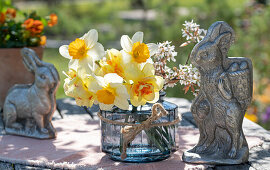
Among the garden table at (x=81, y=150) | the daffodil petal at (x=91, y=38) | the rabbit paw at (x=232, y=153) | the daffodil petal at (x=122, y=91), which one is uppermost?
the daffodil petal at (x=91, y=38)

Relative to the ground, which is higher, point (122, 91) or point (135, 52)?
point (135, 52)

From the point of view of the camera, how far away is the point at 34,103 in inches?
108

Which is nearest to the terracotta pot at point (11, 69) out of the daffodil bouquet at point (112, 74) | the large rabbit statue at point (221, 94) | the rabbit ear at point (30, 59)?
the rabbit ear at point (30, 59)

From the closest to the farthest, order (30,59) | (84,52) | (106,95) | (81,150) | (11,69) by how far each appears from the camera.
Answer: (106,95) < (84,52) < (81,150) < (30,59) < (11,69)

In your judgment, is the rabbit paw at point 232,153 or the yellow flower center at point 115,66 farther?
the rabbit paw at point 232,153

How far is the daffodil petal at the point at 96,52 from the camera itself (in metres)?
2.10

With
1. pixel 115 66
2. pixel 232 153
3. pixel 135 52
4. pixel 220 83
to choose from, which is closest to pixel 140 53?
pixel 135 52

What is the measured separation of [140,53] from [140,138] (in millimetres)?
471

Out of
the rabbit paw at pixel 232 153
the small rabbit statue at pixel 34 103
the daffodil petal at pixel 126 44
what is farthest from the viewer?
the small rabbit statue at pixel 34 103

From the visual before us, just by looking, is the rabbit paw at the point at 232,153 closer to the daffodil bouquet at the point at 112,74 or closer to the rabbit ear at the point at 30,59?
the daffodil bouquet at the point at 112,74

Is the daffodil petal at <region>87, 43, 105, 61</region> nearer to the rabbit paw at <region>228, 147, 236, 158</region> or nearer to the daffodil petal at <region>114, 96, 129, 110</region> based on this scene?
the daffodil petal at <region>114, 96, 129, 110</region>

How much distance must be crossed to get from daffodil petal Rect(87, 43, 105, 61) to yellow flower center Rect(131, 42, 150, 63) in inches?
7.3

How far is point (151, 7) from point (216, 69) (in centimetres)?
555

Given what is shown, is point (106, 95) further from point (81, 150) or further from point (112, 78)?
point (81, 150)
